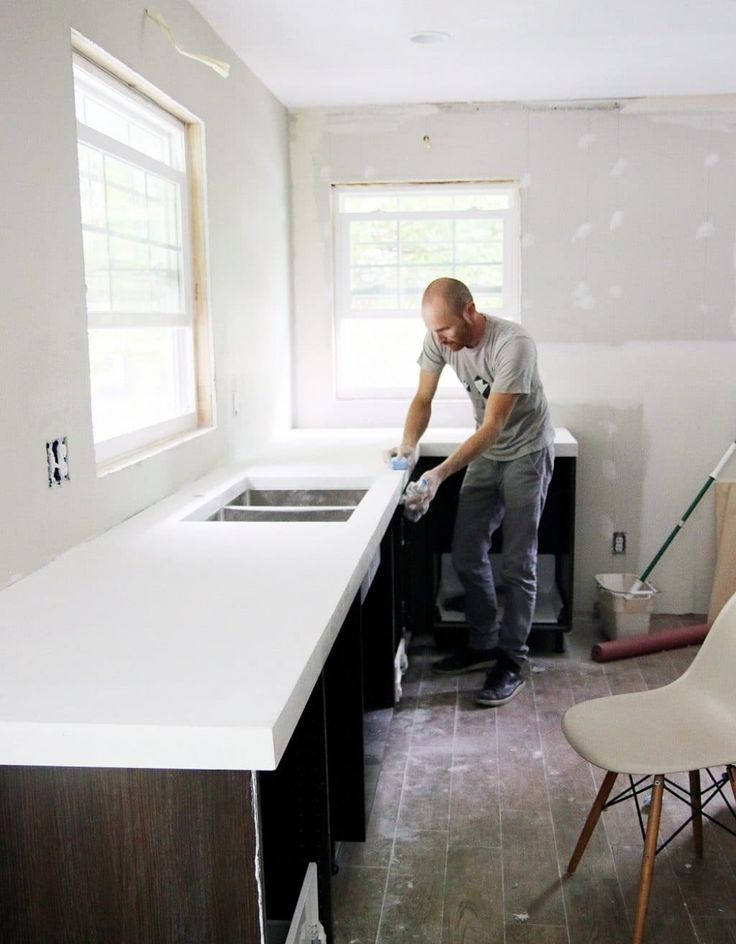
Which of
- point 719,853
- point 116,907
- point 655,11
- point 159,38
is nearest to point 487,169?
point 655,11

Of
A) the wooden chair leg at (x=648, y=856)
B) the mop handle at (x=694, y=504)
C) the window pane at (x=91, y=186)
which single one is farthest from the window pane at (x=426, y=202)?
the wooden chair leg at (x=648, y=856)

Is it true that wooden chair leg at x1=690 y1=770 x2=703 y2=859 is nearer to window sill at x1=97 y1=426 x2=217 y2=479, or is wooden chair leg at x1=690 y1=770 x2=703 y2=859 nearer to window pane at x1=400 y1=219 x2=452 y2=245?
window sill at x1=97 y1=426 x2=217 y2=479

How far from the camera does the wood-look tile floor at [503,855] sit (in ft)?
7.36

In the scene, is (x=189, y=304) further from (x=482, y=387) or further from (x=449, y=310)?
(x=482, y=387)

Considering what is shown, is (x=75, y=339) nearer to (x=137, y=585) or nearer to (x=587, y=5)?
(x=137, y=585)

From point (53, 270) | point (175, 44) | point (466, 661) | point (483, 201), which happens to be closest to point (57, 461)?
point (53, 270)

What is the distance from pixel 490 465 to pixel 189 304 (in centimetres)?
128

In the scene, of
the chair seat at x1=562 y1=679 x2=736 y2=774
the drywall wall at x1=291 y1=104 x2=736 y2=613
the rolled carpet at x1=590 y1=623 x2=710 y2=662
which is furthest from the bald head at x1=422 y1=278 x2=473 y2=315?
the rolled carpet at x1=590 y1=623 x2=710 y2=662

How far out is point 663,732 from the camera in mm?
2172

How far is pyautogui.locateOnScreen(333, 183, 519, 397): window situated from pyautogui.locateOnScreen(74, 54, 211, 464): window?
151cm

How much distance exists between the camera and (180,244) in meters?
3.15

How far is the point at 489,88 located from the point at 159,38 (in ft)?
6.04

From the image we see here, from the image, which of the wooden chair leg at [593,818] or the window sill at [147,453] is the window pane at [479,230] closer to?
the window sill at [147,453]

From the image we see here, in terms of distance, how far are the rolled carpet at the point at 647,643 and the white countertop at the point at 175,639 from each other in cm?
177
